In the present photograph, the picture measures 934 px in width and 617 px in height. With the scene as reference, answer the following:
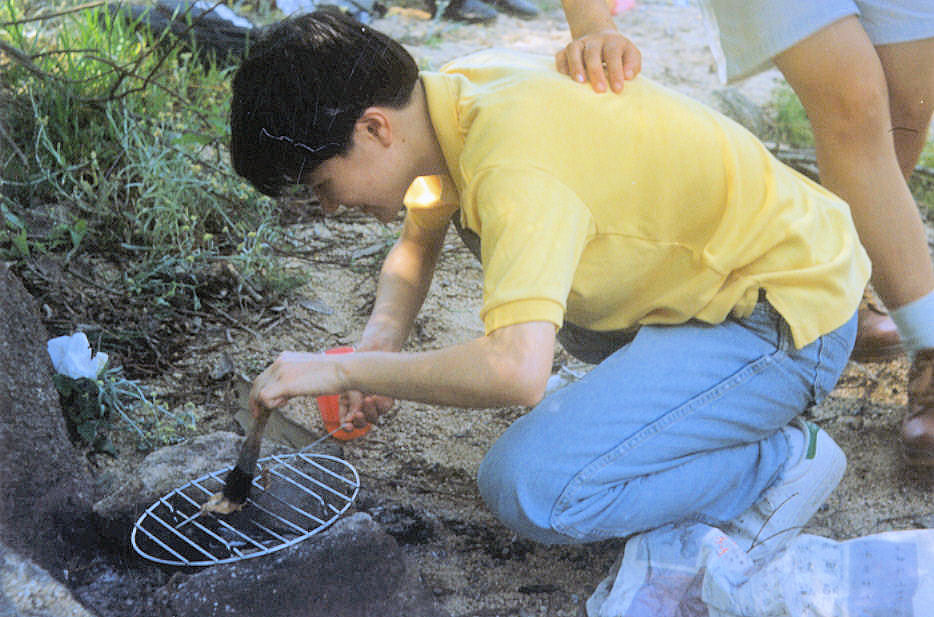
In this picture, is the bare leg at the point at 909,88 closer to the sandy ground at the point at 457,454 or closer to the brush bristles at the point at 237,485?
the sandy ground at the point at 457,454

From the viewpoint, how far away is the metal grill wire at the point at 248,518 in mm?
1831

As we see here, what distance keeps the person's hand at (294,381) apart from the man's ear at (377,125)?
397mm

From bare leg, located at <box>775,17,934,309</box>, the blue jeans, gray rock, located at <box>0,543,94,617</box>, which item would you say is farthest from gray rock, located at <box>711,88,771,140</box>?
gray rock, located at <box>0,543,94,617</box>

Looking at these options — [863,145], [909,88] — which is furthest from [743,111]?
[863,145]

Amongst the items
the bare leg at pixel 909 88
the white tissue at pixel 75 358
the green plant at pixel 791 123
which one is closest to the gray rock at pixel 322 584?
the white tissue at pixel 75 358

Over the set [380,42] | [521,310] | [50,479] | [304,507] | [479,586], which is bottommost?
[479,586]

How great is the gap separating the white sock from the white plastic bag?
0.66m

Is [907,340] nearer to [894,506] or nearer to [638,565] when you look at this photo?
[894,506]

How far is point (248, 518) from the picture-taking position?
6.27 feet

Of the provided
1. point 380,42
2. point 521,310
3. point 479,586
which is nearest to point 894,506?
point 479,586

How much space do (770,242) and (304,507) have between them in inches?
41.2

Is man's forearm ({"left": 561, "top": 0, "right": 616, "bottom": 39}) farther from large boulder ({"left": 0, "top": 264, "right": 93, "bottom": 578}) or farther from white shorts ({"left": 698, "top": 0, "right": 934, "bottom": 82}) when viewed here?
large boulder ({"left": 0, "top": 264, "right": 93, "bottom": 578})

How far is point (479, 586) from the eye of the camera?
6.39 ft

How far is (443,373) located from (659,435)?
0.49 m
